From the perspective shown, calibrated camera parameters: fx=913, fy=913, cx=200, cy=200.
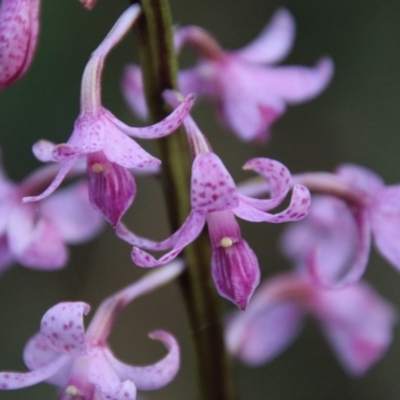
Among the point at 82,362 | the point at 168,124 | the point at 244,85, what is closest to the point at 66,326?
the point at 82,362

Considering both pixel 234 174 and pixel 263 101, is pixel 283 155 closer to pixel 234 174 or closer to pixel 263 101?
pixel 234 174

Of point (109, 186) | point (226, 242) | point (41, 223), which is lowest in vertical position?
point (41, 223)

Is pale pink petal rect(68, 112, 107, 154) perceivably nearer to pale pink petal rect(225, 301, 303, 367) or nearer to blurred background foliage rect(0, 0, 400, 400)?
pale pink petal rect(225, 301, 303, 367)

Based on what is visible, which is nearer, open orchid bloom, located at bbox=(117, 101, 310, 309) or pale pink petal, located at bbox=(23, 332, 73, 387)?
open orchid bloom, located at bbox=(117, 101, 310, 309)

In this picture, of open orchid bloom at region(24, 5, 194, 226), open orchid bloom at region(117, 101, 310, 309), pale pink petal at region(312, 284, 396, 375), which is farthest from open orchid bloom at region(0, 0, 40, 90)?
pale pink petal at region(312, 284, 396, 375)

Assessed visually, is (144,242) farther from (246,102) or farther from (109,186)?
(246,102)

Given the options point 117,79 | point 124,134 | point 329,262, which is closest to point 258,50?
point 329,262

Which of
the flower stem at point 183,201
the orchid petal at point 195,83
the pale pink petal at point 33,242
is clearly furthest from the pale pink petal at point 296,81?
the pale pink petal at point 33,242

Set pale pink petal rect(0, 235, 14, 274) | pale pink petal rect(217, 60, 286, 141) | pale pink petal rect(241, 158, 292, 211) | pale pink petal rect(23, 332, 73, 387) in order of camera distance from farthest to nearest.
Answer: pale pink petal rect(217, 60, 286, 141) < pale pink petal rect(0, 235, 14, 274) < pale pink petal rect(23, 332, 73, 387) < pale pink petal rect(241, 158, 292, 211)
